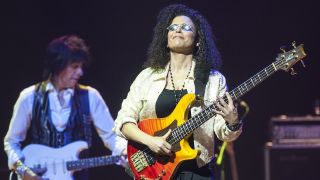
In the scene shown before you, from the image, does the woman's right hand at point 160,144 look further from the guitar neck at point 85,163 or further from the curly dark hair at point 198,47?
the guitar neck at point 85,163

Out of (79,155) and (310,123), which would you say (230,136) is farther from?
(310,123)

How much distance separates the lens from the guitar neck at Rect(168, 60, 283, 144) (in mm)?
4102

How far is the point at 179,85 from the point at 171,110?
0.22 metres

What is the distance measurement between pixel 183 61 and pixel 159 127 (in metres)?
0.54

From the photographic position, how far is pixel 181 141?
4.23 metres

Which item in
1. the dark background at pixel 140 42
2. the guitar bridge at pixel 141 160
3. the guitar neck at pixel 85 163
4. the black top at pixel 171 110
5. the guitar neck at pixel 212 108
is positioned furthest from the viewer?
the dark background at pixel 140 42

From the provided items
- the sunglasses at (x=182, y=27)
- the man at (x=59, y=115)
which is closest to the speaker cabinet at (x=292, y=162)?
the man at (x=59, y=115)

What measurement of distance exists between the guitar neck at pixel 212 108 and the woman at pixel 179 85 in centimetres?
7

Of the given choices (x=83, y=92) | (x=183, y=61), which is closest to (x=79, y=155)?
(x=83, y=92)

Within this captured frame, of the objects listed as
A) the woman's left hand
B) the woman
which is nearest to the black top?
the woman

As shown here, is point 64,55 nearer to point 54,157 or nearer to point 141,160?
point 54,157

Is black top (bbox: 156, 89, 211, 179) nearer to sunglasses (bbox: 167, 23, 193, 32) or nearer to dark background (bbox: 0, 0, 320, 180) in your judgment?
sunglasses (bbox: 167, 23, 193, 32)

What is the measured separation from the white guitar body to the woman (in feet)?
5.14

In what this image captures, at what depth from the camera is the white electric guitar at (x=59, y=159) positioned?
19.5 feet
